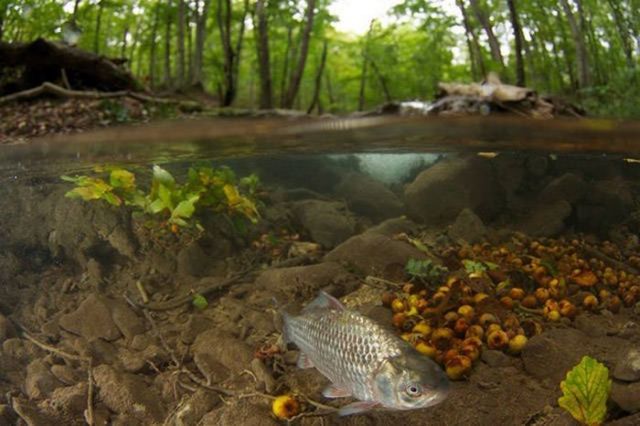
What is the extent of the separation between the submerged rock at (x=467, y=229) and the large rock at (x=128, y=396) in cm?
511

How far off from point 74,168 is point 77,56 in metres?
2.93

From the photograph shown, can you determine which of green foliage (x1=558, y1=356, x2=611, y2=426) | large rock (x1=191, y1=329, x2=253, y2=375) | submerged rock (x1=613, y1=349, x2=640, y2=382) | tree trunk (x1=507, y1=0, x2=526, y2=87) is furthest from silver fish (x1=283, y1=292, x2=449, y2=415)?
tree trunk (x1=507, y1=0, x2=526, y2=87)

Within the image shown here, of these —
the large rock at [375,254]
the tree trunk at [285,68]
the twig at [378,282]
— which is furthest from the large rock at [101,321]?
the tree trunk at [285,68]

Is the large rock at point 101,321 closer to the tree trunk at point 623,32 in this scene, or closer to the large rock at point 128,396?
the large rock at point 128,396

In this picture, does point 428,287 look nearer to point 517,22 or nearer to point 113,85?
point 517,22

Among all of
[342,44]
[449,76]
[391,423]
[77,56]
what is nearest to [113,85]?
[77,56]

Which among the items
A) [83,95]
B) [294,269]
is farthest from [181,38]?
[294,269]

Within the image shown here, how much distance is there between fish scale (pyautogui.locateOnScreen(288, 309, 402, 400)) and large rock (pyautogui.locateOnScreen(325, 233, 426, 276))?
9.36 ft

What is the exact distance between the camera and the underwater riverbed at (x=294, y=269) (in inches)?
167

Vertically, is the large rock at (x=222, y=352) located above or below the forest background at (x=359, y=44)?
below

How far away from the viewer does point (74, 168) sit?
356 inches

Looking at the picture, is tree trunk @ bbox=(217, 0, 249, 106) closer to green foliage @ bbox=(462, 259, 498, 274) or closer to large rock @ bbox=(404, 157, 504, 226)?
green foliage @ bbox=(462, 259, 498, 274)

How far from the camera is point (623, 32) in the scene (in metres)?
5.07

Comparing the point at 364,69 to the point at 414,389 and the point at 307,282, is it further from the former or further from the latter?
the point at 414,389
